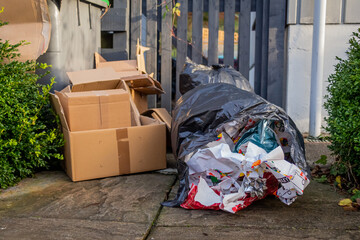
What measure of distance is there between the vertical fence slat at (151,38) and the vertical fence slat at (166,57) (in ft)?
0.31

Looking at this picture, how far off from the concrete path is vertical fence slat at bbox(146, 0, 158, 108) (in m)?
2.22

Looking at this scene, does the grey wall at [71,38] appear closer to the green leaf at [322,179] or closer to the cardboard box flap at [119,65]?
the cardboard box flap at [119,65]

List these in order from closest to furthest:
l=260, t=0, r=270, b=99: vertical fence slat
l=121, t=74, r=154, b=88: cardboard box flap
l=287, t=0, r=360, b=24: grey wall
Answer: l=121, t=74, r=154, b=88: cardboard box flap
l=287, t=0, r=360, b=24: grey wall
l=260, t=0, r=270, b=99: vertical fence slat

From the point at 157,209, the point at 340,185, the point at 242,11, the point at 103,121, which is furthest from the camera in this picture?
the point at 242,11

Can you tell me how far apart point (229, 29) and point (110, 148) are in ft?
7.90

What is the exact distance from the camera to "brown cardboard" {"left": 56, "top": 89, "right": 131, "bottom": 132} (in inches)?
111

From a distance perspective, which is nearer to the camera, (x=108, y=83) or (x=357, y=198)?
(x=357, y=198)

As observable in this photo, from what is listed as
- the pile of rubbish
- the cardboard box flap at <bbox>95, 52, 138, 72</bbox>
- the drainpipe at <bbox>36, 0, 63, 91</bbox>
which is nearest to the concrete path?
the pile of rubbish

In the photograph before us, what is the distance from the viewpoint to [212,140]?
249cm

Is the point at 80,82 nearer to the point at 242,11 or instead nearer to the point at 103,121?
the point at 103,121

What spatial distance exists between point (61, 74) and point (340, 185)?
2.41m

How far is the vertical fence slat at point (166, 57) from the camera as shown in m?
4.61

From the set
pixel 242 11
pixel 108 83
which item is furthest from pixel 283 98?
pixel 108 83

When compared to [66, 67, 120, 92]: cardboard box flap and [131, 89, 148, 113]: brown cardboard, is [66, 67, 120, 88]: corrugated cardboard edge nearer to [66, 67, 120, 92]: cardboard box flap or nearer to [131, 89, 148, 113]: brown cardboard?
[66, 67, 120, 92]: cardboard box flap
